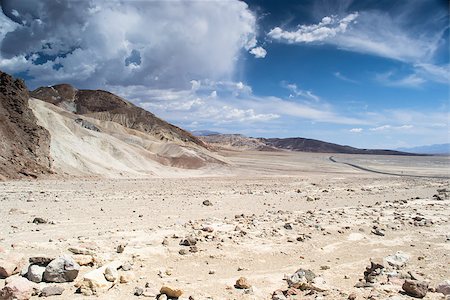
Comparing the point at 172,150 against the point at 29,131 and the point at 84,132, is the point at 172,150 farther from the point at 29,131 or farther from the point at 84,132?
the point at 29,131

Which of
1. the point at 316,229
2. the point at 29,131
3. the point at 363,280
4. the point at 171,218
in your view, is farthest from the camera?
the point at 29,131

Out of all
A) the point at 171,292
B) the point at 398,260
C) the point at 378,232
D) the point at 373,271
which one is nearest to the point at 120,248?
the point at 171,292

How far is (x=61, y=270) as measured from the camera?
21.6ft

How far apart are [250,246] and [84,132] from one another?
38801 millimetres

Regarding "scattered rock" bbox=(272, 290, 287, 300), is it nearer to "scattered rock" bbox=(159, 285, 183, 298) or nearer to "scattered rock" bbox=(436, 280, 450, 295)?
"scattered rock" bbox=(159, 285, 183, 298)

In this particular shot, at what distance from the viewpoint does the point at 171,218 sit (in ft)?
42.5

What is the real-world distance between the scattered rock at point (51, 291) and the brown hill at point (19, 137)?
21097mm

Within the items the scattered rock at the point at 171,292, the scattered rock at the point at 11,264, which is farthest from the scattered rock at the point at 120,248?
the scattered rock at the point at 171,292

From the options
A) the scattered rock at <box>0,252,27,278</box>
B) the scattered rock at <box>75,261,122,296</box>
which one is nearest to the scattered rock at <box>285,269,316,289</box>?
the scattered rock at <box>75,261,122,296</box>

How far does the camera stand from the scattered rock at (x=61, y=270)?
654 centimetres

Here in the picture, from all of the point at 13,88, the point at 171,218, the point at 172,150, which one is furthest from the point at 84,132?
the point at 171,218

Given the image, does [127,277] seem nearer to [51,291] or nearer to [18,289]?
[51,291]

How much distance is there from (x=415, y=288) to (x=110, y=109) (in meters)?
115

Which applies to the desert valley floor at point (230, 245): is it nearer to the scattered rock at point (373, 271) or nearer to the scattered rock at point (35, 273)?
the scattered rock at point (373, 271)
